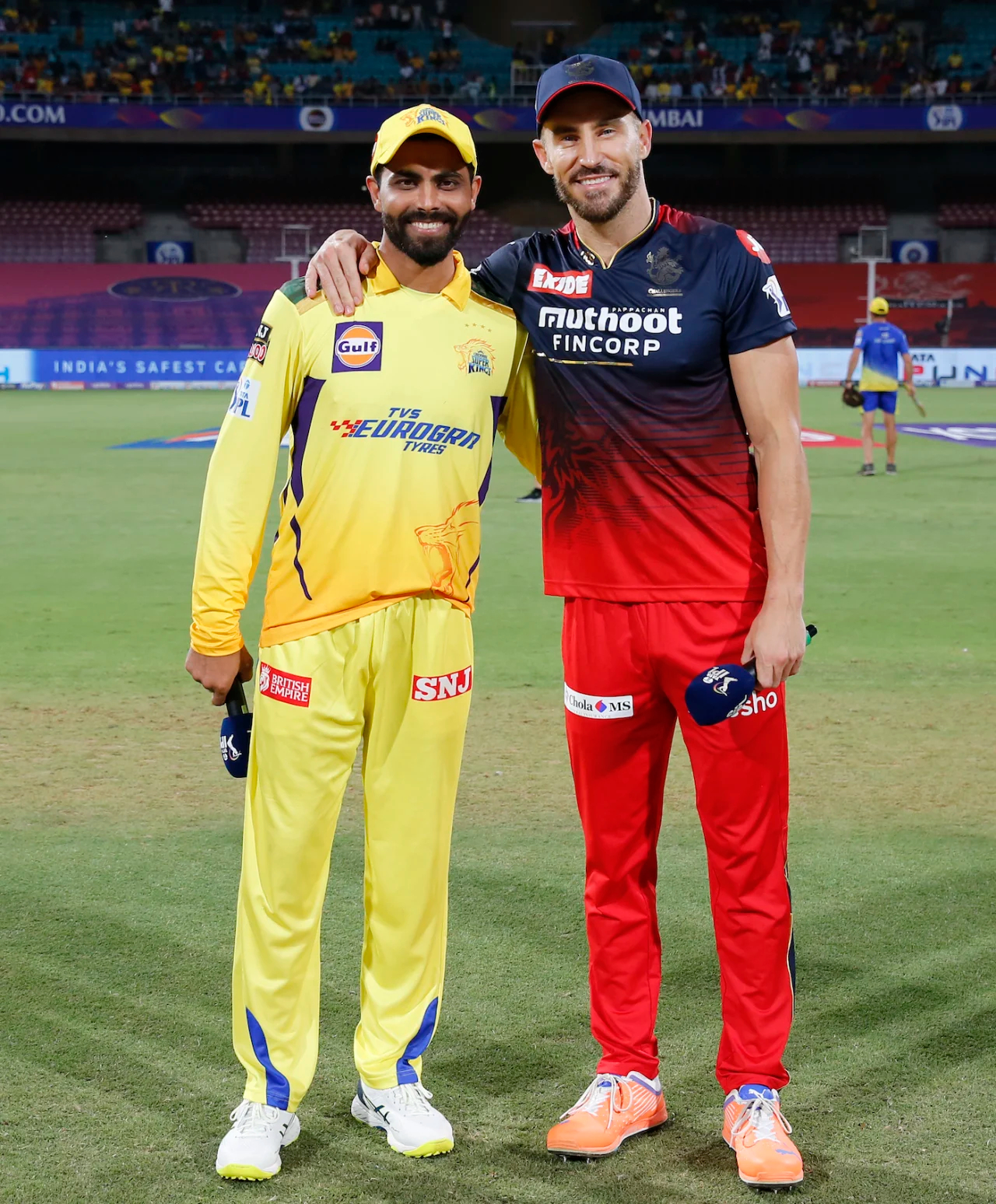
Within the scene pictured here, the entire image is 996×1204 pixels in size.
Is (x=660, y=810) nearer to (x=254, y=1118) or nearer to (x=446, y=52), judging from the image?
(x=254, y=1118)

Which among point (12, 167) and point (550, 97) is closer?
point (550, 97)

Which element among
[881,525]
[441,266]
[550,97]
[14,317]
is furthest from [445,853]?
[14,317]

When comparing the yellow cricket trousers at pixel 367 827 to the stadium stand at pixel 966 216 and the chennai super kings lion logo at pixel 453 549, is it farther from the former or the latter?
the stadium stand at pixel 966 216

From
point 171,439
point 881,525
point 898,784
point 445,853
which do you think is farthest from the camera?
point 171,439

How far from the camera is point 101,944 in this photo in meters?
4.37

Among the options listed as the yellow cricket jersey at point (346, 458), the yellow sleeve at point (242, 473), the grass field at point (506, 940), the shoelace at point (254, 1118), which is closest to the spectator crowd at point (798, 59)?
the grass field at point (506, 940)

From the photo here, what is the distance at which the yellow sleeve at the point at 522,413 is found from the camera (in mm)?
3520

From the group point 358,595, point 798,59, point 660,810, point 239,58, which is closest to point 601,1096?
point 660,810

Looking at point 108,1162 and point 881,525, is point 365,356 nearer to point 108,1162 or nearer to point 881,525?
point 108,1162

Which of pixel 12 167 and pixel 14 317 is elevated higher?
pixel 12 167

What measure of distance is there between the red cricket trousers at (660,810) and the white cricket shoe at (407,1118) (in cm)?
45

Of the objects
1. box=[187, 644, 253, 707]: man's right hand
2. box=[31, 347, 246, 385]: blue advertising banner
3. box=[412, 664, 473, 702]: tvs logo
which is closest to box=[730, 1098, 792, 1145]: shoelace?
box=[412, 664, 473, 702]: tvs logo

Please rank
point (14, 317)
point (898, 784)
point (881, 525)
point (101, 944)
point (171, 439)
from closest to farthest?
1. point (101, 944)
2. point (898, 784)
3. point (881, 525)
4. point (171, 439)
5. point (14, 317)

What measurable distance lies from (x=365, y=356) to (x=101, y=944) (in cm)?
221
